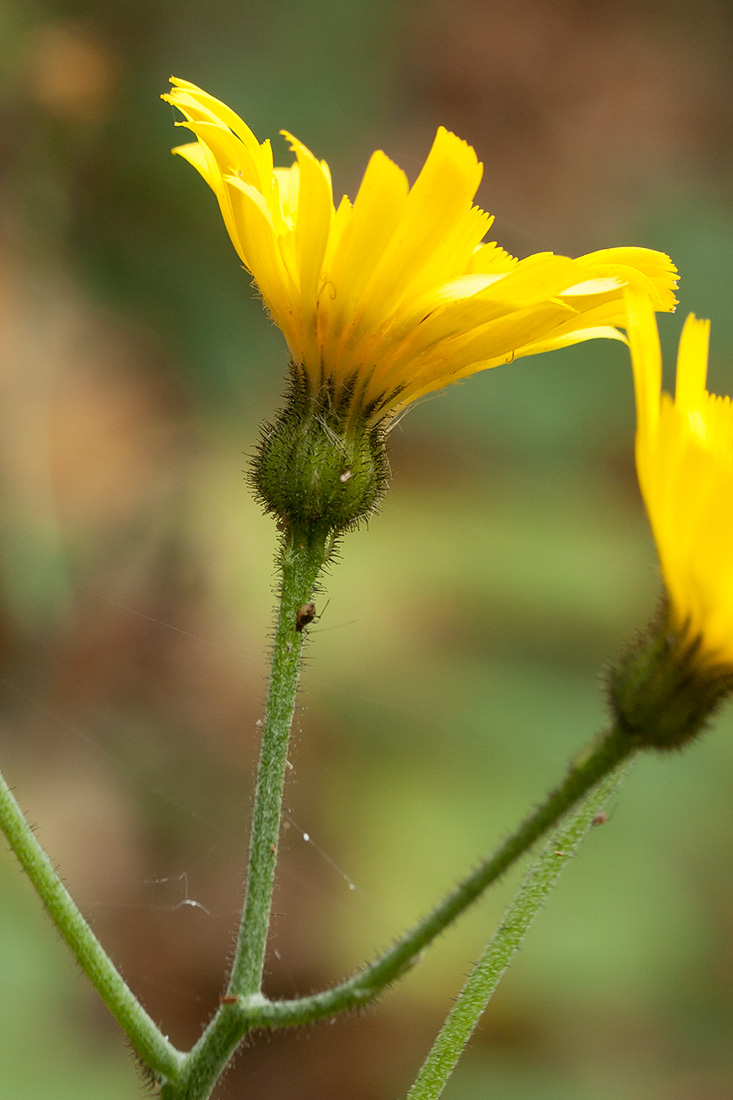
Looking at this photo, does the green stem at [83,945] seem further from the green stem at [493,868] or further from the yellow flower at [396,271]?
the yellow flower at [396,271]

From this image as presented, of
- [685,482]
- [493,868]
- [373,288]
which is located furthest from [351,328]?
[493,868]

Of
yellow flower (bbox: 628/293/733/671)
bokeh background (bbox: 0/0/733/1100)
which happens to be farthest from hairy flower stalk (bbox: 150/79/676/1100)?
bokeh background (bbox: 0/0/733/1100)

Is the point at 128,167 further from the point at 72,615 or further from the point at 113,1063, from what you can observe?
the point at 113,1063

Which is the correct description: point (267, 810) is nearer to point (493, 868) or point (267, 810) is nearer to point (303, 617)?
point (303, 617)

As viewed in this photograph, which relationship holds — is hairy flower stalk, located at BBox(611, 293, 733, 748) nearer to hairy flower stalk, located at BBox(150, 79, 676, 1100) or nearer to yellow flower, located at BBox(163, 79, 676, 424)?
hairy flower stalk, located at BBox(150, 79, 676, 1100)

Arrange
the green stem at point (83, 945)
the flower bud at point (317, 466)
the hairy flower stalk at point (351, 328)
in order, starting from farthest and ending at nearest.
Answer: the flower bud at point (317, 466) < the green stem at point (83, 945) < the hairy flower stalk at point (351, 328)

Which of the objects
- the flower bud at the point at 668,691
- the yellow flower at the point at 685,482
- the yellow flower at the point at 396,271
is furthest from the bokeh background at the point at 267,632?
the yellow flower at the point at 685,482

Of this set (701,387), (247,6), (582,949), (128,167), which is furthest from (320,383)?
(247,6)
